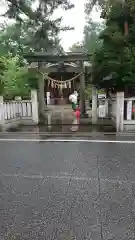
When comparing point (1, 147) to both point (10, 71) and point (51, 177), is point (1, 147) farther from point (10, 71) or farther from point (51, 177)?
point (10, 71)

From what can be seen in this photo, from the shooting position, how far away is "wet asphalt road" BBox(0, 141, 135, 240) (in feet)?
9.56

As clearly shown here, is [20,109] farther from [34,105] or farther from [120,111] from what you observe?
[120,111]

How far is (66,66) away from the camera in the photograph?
51.7 feet

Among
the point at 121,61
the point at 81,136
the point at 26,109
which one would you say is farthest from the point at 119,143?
the point at 26,109

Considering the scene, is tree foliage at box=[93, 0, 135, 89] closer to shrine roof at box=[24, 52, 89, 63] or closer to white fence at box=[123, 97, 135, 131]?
white fence at box=[123, 97, 135, 131]

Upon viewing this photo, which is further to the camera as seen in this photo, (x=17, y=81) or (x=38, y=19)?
(x=17, y=81)

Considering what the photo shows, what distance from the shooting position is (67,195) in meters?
3.94

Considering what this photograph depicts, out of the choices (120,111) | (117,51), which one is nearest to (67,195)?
(120,111)

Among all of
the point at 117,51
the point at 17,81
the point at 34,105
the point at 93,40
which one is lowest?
the point at 34,105

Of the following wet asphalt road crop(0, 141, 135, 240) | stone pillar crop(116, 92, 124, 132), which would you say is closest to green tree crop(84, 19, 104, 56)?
stone pillar crop(116, 92, 124, 132)

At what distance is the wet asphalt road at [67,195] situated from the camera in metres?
2.91

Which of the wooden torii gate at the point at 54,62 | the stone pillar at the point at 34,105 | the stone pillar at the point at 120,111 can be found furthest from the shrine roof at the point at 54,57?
the stone pillar at the point at 120,111

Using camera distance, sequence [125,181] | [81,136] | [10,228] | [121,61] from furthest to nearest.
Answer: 1. [121,61]
2. [81,136]
3. [125,181]
4. [10,228]

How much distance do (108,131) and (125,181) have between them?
5927mm
